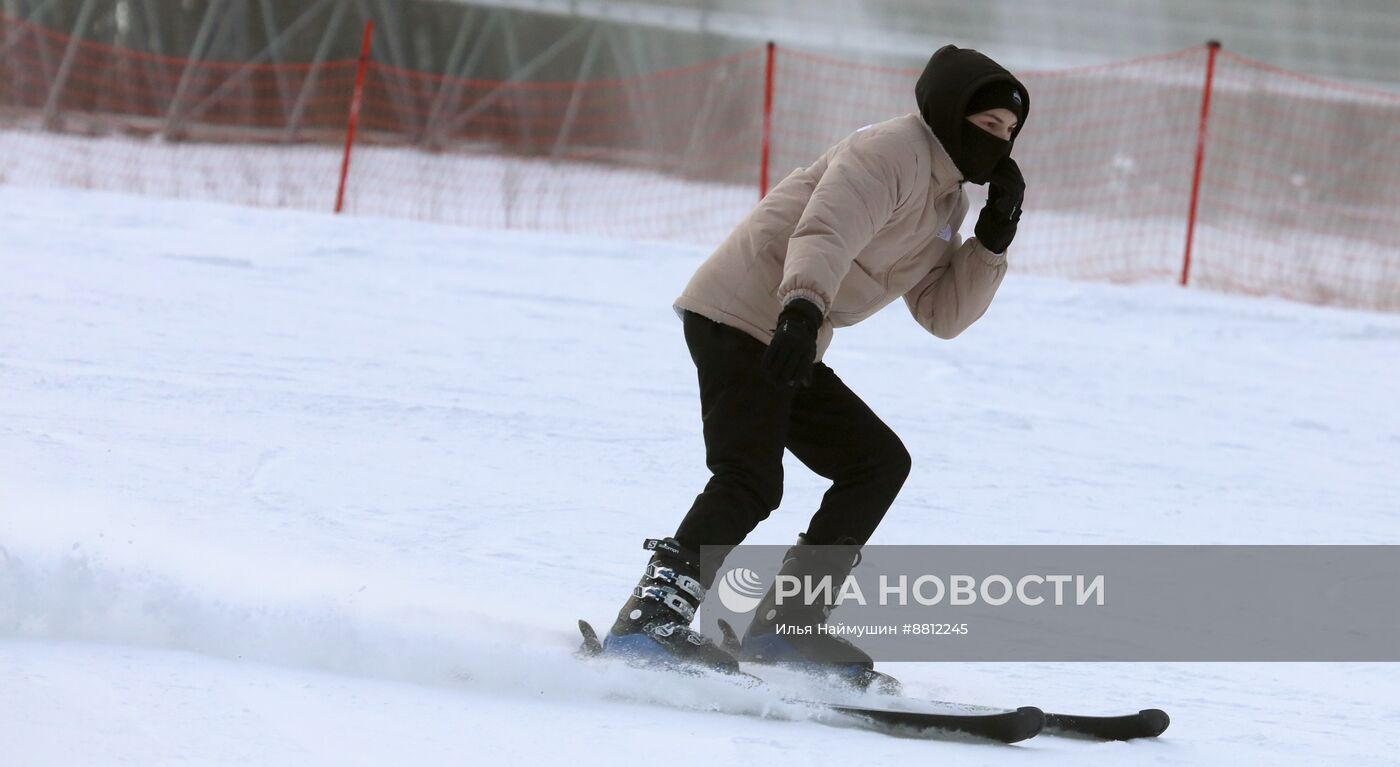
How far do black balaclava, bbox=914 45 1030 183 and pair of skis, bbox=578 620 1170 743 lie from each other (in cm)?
109

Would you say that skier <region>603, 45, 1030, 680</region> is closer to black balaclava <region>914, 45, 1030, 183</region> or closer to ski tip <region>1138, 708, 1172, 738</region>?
black balaclava <region>914, 45, 1030, 183</region>

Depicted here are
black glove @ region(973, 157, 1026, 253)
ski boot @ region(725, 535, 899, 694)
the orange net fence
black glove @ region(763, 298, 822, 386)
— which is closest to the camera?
black glove @ region(763, 298, 822, 386)

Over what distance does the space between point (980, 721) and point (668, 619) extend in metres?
0.65

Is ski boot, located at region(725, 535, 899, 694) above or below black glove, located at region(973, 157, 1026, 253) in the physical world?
below

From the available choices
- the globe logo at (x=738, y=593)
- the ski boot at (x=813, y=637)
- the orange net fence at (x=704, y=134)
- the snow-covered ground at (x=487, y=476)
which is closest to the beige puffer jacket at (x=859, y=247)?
the ski boot at (x=813, y=637)

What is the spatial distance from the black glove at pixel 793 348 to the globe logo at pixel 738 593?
1.12 metres

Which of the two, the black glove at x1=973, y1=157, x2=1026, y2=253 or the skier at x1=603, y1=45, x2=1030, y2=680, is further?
the black glove at x1=973, y1=157, x2=1026, y2=253

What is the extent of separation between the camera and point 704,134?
15172 millimetres

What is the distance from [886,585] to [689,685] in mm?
1279

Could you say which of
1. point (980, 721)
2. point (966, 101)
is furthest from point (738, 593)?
point (966, 101)

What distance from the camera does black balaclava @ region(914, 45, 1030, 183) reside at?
289 centimetres

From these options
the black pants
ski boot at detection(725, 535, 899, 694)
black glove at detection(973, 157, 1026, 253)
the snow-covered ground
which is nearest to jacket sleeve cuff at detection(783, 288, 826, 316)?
the black pants

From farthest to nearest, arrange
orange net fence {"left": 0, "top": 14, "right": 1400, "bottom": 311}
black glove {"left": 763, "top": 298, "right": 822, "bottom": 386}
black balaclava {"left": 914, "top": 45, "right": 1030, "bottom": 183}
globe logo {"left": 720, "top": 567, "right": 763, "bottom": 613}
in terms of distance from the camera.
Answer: orange net fence {"left": 0, "top": 14, "right": 1400, "bottom": 311} → globe logo {"left": 720, "top": 567, "right": 763, "bottom": 613} → black balaclava {"left": 914, "top": 45, "right": 1030, "bottom": 183} → black glove {"left": 763, "top": 298, "right": 822, "bottom": 386}

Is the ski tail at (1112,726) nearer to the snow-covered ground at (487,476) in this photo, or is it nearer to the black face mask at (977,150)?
the snow-covered ground at (487,476)
